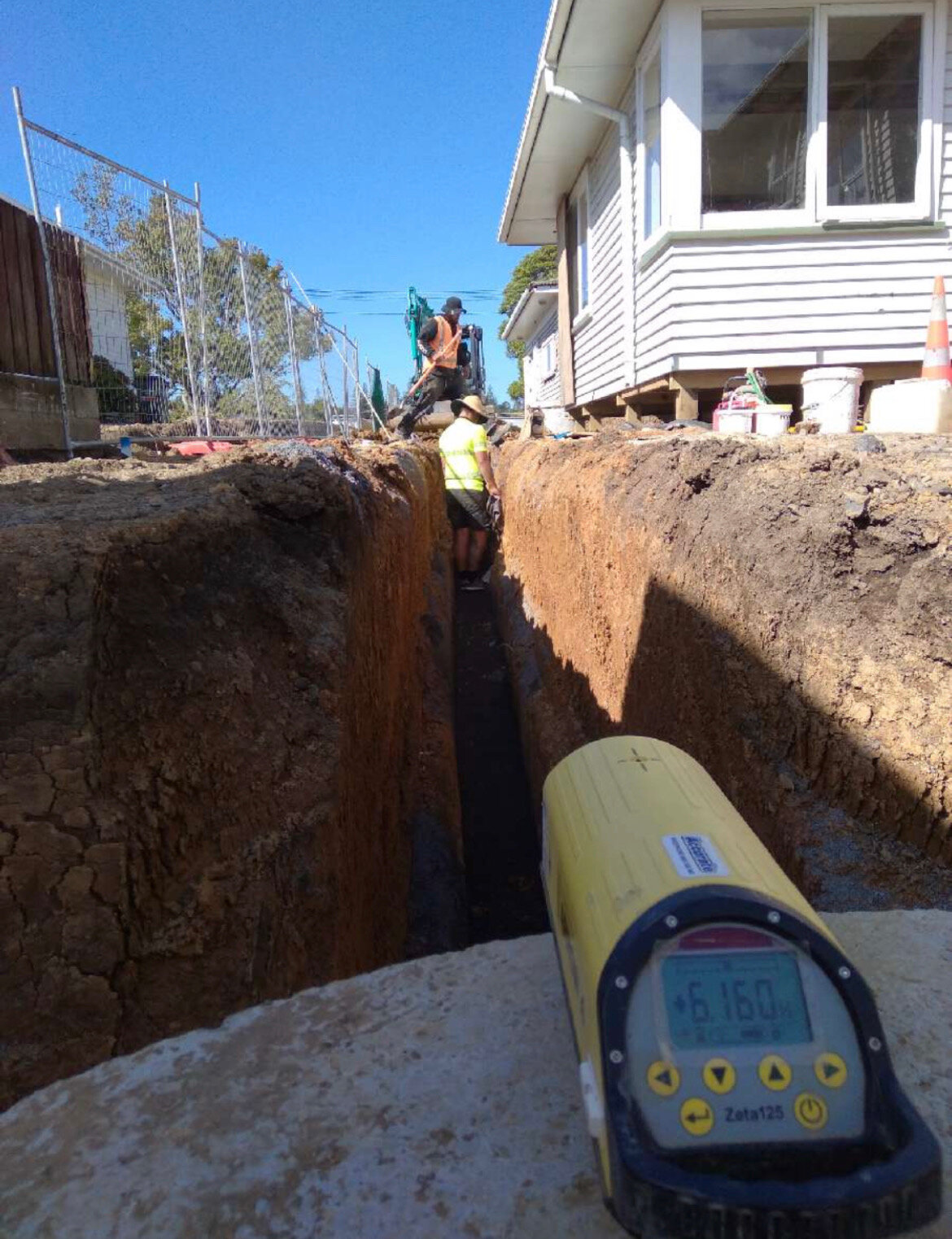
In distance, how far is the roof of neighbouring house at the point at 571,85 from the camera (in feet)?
23.9

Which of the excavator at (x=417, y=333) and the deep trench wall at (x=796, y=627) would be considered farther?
the excavator at (x=417, y=333)

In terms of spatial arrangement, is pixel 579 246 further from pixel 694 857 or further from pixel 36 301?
pixel 694 857

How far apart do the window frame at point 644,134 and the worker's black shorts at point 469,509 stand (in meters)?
3.00

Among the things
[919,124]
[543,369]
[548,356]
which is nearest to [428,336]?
[919,124]

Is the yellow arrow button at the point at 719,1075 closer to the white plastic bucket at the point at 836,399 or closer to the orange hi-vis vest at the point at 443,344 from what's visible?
the white plastic bucket at the point at 836,399

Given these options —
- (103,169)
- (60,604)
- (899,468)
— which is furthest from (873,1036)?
(103,169)

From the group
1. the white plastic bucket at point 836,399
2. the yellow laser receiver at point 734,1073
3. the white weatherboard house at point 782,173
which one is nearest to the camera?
the yellow laser receiver at point 734,1073

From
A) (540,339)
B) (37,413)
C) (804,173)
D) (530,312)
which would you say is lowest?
(37,413)

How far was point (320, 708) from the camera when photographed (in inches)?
92.4

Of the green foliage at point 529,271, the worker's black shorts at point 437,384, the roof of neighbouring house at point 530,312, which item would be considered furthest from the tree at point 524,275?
the worker's black shorts at point 437,384

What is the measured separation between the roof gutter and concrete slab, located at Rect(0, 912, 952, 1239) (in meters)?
8.11

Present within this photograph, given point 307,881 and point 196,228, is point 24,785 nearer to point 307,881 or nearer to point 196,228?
point 307,881

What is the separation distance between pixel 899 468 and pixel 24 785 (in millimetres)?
2951

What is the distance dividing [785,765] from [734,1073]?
5.52 ft
